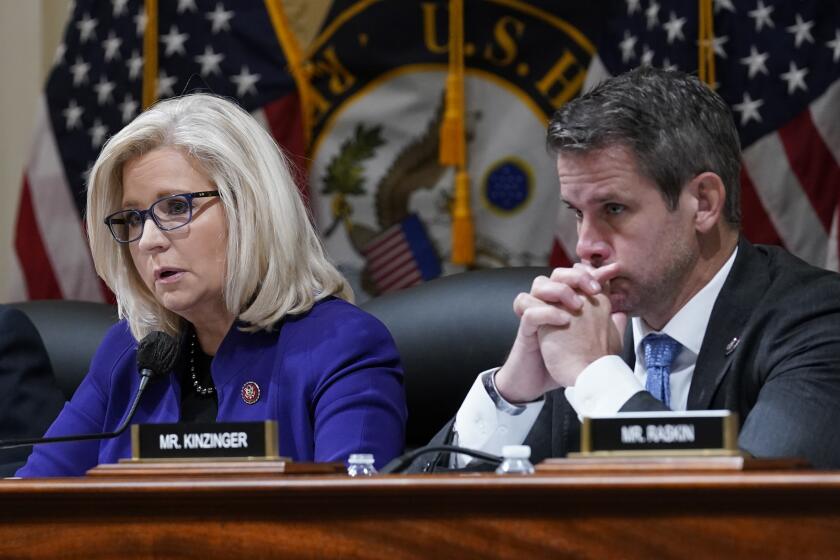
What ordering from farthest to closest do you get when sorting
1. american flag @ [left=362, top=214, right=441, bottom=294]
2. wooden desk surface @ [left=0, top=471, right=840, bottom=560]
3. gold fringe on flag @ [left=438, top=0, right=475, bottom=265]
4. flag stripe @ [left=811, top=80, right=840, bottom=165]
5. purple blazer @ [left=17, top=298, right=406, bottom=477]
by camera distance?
american flag @ [left=362, top=214, right=441, bottom=294], gold fringe on flag @ [left=438, top=0, right=475, bottom=265], flag stripe @ [left=811, top=80, right=840, bottom=165], purple blazer @ [left=17, top=298, right=406, bottom=477], wooden desk surface @ [left=0, top=471, right=840, bottom=560]

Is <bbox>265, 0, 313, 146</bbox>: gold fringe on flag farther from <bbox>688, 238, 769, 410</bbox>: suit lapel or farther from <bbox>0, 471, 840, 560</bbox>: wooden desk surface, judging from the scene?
<bbox>0, 471, 840, 560</bbox>: wooden desk surface

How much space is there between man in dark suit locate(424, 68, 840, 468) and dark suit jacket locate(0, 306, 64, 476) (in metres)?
1.18

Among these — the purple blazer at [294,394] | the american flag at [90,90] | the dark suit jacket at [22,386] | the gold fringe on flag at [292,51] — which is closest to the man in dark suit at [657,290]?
the purple blazer at [294,394]

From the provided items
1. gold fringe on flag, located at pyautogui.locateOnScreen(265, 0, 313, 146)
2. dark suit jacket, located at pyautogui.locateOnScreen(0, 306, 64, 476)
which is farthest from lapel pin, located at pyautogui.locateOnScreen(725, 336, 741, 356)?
gold fringe on flag, located at pyautogui.locateOnScreen(265, 0, 313, 146)

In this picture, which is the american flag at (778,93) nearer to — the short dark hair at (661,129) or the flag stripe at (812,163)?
the flag stripe at (812,163)

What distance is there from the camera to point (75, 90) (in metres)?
4.71

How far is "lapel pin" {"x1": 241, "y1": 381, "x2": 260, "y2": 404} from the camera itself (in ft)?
8.09

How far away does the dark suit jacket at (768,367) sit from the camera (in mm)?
1898

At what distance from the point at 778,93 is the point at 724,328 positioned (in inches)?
84.7

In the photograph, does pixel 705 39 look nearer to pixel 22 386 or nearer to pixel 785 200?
pixel 785 200

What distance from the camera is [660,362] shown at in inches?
89.0

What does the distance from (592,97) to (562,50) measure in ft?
7.46

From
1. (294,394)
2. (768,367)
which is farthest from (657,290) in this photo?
(294,394)

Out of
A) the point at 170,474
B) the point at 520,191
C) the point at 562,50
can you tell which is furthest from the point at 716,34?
the point at 170,474
